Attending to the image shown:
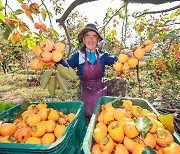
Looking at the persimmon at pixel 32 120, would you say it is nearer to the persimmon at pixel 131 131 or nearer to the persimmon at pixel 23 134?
the persimmon at pixel 23 134

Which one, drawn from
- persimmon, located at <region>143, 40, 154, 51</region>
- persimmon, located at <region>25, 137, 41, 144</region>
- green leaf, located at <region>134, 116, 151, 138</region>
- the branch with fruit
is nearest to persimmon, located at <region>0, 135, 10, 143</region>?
persimmon, located at <region>25, 137, 41, 144</region>

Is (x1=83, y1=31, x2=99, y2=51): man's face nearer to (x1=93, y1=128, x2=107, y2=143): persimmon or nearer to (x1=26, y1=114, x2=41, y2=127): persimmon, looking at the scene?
(x1=26, y1=114, x2=41, y2=127): persimmon

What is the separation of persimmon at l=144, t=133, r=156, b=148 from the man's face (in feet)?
5.26

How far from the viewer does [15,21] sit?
1.52 metres

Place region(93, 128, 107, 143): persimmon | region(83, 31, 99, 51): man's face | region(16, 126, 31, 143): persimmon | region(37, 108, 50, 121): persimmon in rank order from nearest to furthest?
region(93, 128, 107, 143): persimmon, region(16, 126, 31, 143): persimmon, region(37, 108, 50, 121): persimmon, region(83, 31, 99, 51): man's face

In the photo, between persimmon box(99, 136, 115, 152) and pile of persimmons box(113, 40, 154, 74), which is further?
pile of persimmons box(113, 40, 154, 74)

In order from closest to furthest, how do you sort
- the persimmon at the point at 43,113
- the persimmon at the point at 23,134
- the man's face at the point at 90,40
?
the persimmon at the point at 23,134 < the persimmon at the point at 43,113 < the man's face at the point at 90,40

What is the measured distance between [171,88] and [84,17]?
358cm

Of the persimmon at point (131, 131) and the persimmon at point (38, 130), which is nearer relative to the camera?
the persimmon at point (131, 131)

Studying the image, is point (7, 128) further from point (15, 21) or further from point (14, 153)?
point (15, 21)

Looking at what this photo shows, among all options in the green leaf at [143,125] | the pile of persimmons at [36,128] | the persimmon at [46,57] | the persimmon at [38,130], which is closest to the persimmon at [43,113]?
the pile of persimmons at [36,128]

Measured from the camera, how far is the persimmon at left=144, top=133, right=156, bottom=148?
947 millimetres

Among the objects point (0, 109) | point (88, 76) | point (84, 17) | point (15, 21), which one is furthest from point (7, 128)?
point (84, 17)

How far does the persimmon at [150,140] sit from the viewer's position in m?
0.95
